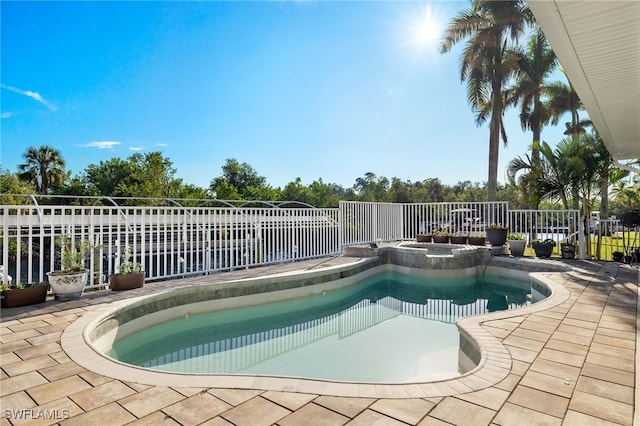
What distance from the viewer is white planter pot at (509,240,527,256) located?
28.7 ft

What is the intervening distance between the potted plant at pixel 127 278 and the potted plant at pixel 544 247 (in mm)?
9021

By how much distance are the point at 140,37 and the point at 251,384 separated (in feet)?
35.9

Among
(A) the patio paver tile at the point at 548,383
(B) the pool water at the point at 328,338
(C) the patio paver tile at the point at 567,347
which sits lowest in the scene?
(B) the pool water at the point at 328,338

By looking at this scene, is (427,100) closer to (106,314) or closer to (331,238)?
(331,238)

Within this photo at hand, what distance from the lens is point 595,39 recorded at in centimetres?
342

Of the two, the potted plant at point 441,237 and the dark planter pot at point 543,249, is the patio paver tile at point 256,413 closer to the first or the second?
the dark planter pot at point 543,249

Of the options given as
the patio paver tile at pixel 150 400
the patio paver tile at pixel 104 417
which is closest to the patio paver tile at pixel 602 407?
the patio paver tile at pixel 150 400

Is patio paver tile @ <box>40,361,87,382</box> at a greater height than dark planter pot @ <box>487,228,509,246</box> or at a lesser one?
lesser

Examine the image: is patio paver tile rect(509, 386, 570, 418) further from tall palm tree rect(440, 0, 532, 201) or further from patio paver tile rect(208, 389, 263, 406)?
tall palm tree rect(440, 0, 532, 201)

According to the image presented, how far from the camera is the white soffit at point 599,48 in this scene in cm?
294

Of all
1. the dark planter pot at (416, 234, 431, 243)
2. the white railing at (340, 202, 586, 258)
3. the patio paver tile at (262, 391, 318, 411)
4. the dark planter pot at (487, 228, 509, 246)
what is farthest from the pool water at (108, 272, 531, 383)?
the dark planter pot at (416, 234, 431, 243)

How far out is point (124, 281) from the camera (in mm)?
5117

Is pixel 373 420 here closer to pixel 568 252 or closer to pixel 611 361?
pixel 611 361

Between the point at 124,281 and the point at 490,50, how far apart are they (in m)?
14.2
